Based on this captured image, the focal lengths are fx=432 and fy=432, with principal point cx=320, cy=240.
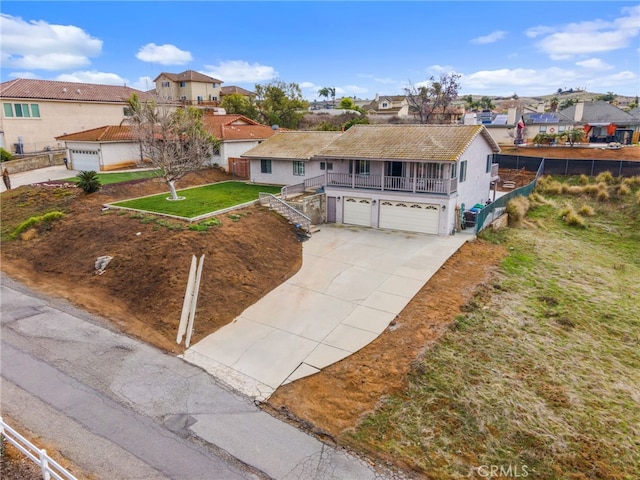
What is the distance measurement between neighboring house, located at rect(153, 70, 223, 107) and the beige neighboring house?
896 inches

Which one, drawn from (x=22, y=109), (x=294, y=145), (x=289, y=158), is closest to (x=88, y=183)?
(x=289, y=158)

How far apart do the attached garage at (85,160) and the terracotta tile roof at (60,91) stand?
9399mm

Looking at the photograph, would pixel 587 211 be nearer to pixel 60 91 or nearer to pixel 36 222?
pixel 36 222

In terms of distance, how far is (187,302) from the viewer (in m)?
15.8

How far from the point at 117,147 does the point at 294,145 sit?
14.8 meters

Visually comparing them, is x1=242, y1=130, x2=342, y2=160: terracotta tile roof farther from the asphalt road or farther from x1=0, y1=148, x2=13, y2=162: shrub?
x1=0, y1=148, x2=13, y2=162: shrub

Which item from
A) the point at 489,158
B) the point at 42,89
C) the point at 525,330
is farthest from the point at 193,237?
the point at 42,89

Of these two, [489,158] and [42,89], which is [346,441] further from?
[42,89]

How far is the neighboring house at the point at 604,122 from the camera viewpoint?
5459 cm

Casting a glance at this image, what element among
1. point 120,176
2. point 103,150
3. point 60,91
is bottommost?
point 120,176

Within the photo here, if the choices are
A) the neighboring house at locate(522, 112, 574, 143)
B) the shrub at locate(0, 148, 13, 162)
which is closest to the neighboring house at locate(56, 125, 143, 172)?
the shrub at locate(0, 148, 13, 162)

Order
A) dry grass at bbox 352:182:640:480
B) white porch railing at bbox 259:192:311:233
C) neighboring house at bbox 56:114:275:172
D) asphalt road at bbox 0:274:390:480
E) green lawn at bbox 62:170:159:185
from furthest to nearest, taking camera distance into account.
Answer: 1. neighboring house at bbox 56:114:275:172
2. green lawn at bbox 62:170:159:185
3. white porch railing at bbox 259:192:311:233
4. dry grass at bbox 352:182:640:480
5. asphalt road at bbox 0:274:390:480

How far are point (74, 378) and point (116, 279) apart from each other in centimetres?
636

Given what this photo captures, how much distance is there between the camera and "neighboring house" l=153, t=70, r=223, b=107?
70.8 metres
